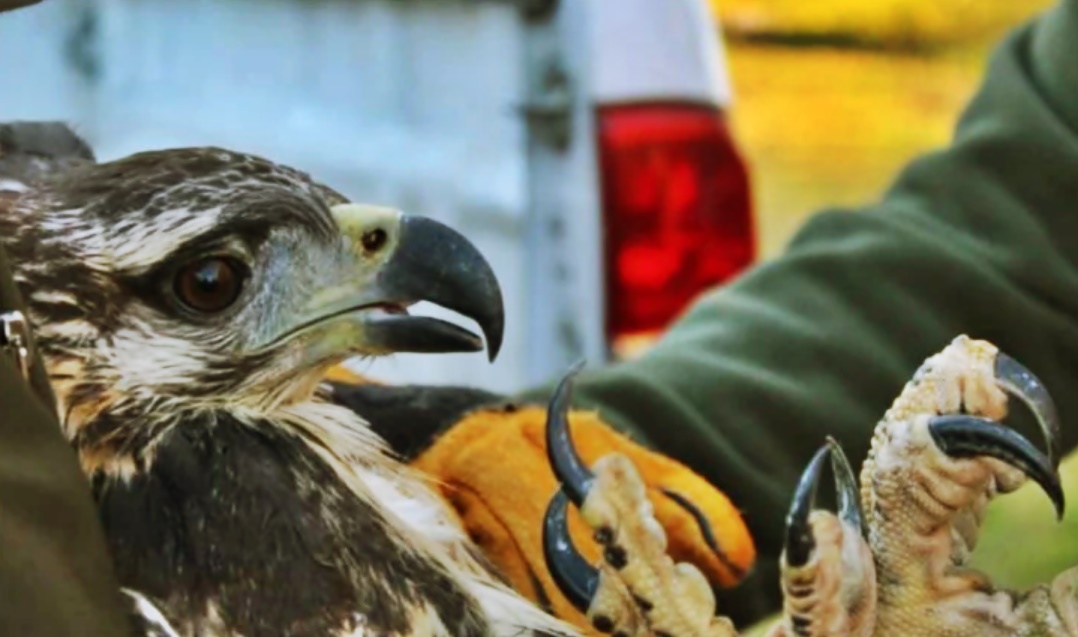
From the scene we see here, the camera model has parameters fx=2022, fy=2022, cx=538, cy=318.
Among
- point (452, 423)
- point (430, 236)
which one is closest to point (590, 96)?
point (452, 423)

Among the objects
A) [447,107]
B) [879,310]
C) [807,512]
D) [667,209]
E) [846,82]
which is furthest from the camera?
[846,82]

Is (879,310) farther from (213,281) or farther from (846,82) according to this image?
(846,82)

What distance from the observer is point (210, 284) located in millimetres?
903

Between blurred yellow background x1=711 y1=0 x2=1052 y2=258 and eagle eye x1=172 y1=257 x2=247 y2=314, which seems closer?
eagle eye x1=172 y1=257 x2=247 y2=314

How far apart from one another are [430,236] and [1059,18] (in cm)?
97

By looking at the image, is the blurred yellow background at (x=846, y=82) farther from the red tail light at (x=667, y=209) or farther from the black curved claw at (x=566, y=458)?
the black curved claw at (x=566, y=458)

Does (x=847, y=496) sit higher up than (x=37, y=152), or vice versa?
(x=37, y=152)

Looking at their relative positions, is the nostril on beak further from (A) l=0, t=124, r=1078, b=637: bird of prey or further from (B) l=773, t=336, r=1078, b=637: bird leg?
(B) l=773, t=336, r=1078, b=637: bird leg

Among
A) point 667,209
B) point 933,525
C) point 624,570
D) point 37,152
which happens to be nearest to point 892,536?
point 933,525

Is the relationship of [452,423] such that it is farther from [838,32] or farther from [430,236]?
[838,32]

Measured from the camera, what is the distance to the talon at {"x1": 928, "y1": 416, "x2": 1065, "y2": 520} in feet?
2.93

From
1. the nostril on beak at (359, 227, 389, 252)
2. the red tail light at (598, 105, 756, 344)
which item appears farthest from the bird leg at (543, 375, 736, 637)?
the red tail light at (598, 105, 756, 344)

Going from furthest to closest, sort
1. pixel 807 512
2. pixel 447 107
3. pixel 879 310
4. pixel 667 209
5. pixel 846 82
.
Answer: pixel 846 82 < pixel 667 209 < pixel 447 107 < pixel 879 310 < pixel 807 512

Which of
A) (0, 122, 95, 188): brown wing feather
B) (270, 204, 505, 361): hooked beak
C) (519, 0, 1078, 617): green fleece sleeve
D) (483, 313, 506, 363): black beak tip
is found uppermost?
(0, 122, 95, 188): brown wing feather
